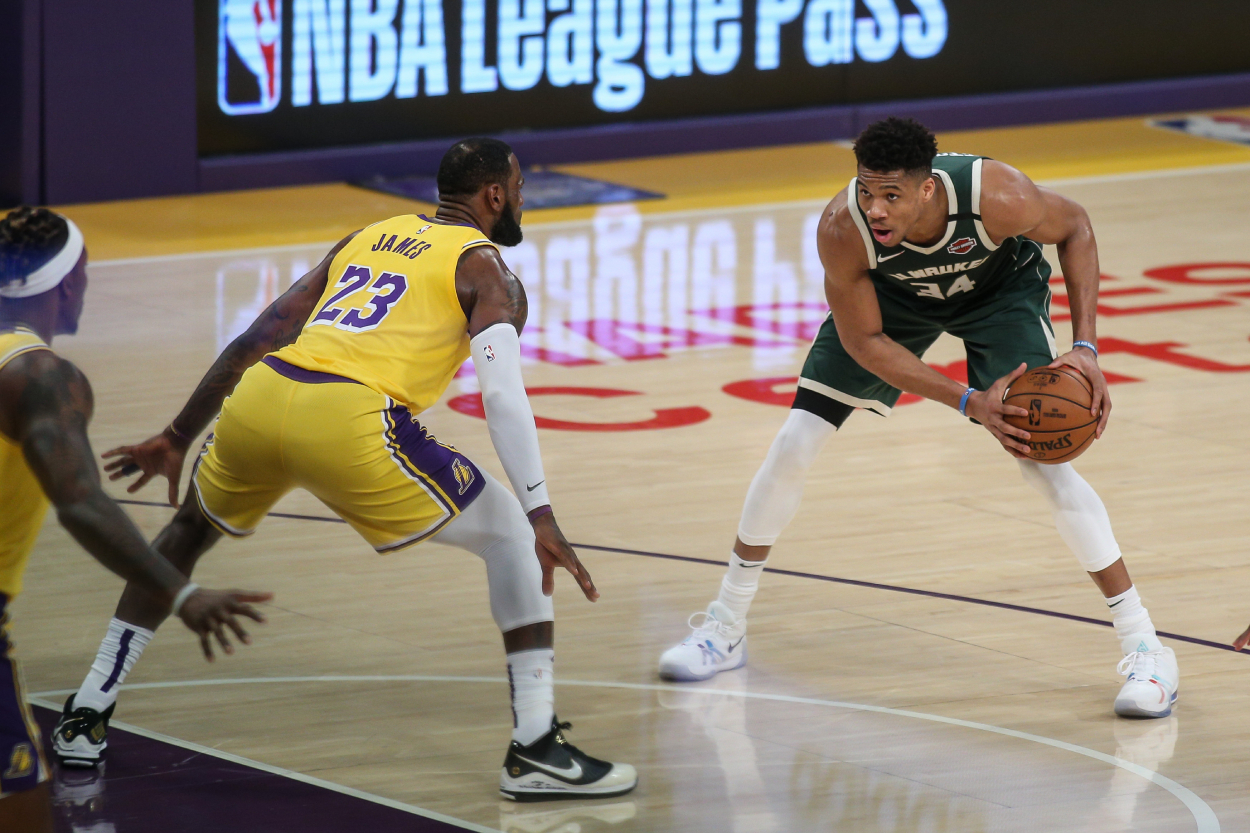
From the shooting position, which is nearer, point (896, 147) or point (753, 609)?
point (896, 147)

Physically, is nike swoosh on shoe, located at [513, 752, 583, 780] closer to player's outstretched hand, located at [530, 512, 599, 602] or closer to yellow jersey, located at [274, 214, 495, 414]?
player's outstretched hand, located at [530, 512, 599, 602]

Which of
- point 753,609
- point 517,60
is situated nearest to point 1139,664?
point 753,609

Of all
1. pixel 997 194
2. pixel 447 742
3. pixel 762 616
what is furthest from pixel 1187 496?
pixel 447 742

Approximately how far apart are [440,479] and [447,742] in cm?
81

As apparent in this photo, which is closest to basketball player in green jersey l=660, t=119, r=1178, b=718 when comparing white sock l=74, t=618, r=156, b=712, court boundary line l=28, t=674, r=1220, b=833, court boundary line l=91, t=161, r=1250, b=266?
court boundary line l=28, t=674, r=1220, b=833

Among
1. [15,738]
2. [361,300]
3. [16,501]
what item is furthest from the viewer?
[361,300]

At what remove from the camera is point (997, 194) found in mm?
4770

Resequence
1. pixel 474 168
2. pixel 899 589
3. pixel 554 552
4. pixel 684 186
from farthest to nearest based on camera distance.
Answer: pixel 684 186
pixel 899 589
pixel 474 168
pixel 554 552

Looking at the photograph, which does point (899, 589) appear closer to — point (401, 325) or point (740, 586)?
point (740, 586)

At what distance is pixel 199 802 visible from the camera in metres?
4.22

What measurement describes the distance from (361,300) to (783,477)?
1.36 m

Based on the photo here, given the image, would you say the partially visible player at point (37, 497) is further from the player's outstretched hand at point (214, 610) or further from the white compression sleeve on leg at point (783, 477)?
the white compression sleeve on leg at point (783, 477)

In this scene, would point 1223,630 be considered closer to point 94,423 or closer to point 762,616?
point 762,616

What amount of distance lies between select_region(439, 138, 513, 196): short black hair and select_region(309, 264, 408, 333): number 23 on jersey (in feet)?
0.94
